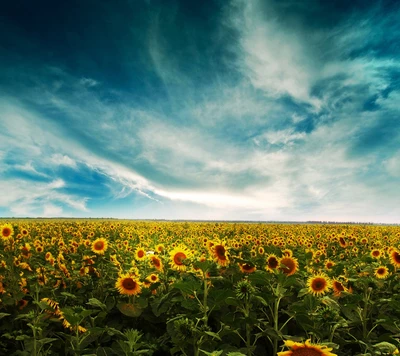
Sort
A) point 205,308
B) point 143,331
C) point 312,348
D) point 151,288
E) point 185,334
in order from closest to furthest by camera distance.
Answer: point 312,348
point 185,334
point 205,308
point 143,331
point 151,288

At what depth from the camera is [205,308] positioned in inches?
128

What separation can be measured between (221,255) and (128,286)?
146 cm

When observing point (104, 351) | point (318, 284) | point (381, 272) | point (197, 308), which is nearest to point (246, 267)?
point (318, 284)

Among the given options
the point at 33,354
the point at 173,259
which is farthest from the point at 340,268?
the point at 33,354

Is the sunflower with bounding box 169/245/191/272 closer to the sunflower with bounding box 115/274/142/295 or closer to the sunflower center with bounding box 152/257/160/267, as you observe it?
the sunflower center with bounding box 152/257/160/267

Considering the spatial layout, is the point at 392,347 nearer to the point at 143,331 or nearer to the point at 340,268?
the point at 340,268

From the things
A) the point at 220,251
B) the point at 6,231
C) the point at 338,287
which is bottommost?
the point at 338,287

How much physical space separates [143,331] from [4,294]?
2202 mm

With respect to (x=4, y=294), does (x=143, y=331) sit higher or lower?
lower

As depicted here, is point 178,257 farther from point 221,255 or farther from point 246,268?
point 246,268

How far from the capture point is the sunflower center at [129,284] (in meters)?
4.52

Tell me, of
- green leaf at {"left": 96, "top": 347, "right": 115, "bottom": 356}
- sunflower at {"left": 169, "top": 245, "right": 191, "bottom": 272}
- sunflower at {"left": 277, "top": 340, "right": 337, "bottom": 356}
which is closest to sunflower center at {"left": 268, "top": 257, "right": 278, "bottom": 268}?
sunflower at {"left": 169, "top": 245, "right": 191, "bottom": 272}

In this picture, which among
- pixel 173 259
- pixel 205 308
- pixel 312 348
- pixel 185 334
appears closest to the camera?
pixel 312 348

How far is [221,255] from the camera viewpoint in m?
4.90
